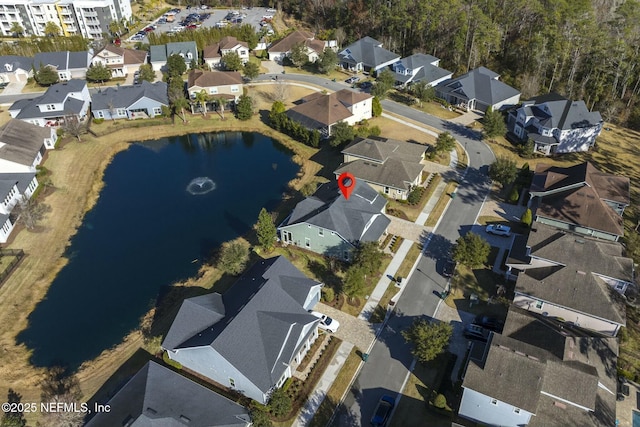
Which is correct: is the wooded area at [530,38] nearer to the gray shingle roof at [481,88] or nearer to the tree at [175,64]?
the gray shingle roof at [481,88]

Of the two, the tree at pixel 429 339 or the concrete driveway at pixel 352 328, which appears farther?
the concrete driveway at pixel 352 328

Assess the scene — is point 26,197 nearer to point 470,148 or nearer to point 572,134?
point 470,148

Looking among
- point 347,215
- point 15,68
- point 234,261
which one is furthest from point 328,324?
point 15,68

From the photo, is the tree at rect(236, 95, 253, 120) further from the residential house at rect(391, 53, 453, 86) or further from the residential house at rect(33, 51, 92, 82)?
the residential house at rect(33, 51, 92, 82)

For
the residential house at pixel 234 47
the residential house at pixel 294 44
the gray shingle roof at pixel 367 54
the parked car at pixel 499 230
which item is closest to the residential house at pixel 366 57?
the gray shingle roof at pixel 367 54

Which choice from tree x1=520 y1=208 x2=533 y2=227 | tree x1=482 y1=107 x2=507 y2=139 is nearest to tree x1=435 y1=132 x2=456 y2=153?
tree x1=482 y1=107 x2=507 y2=139

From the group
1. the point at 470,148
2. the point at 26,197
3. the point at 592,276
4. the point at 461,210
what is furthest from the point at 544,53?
the point at 26,197
